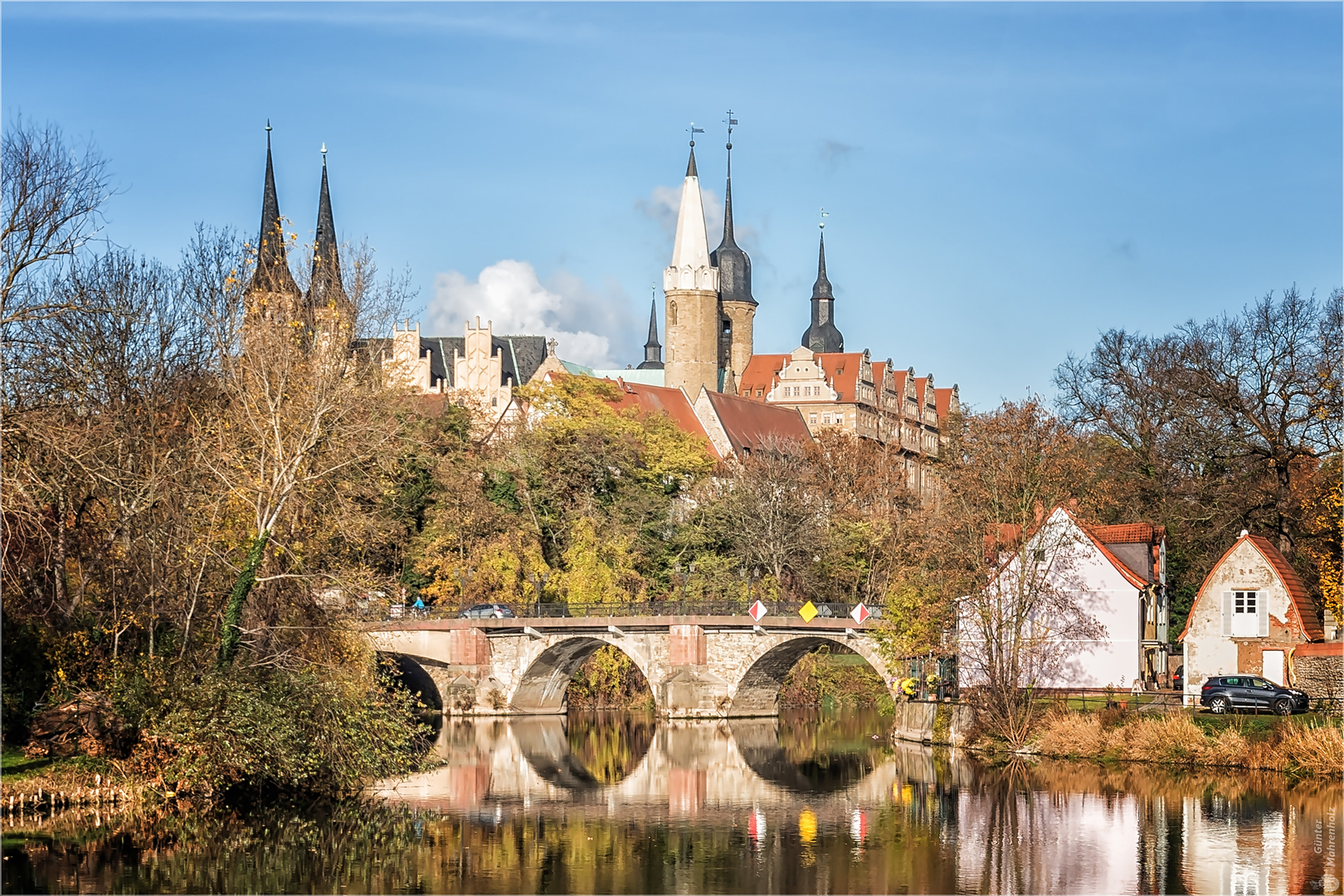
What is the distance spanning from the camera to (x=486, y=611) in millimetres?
51531

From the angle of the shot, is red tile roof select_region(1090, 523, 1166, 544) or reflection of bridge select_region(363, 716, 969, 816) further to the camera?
red tile roof select_region(1090, 523, 1166, 544)

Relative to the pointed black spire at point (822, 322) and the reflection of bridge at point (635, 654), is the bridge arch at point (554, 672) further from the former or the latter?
the pointed black spire at point (822, 322)

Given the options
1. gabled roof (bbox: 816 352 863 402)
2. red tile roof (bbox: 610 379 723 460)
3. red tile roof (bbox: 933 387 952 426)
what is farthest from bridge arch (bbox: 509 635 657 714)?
red tile roof (bbox: 933 387 952 426)

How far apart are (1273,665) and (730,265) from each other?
6797 cm

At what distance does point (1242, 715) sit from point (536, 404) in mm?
33045

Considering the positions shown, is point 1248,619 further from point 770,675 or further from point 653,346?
point 653,346

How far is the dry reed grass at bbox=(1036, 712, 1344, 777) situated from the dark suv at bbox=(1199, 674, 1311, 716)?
180 cm

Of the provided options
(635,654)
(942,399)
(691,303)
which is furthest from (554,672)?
(942,399)

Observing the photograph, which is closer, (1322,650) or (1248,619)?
(1322,650)

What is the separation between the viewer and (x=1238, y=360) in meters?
47.3

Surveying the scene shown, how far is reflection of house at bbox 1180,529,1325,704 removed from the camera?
37719 millimetres

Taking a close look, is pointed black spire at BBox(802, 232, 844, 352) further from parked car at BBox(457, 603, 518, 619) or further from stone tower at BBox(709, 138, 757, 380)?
parked car at BBox(457, 603, 518, 619)

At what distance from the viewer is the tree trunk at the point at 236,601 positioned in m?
26.9

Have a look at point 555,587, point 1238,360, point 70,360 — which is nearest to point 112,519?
point 70,360
